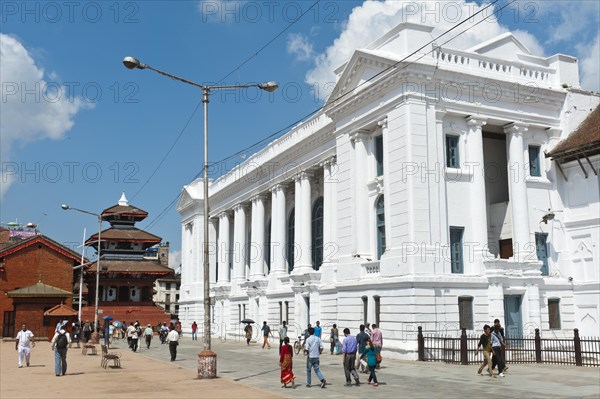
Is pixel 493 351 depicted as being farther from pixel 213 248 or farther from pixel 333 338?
pixel 213 248

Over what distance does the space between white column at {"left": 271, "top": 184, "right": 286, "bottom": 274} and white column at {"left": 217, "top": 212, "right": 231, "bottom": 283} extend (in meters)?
12.9

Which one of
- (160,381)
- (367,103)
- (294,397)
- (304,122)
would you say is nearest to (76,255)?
(304,122)

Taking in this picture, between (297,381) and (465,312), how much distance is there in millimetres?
11433

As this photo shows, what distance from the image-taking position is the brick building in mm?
56000

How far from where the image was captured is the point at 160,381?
21.3 metres

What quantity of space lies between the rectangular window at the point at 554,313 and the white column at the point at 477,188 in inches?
198

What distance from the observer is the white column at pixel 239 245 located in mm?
56875

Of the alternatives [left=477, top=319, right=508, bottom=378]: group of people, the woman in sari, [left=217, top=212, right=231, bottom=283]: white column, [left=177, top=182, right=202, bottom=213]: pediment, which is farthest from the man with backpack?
[left=177, top=182, right=202, bottom=213]: pediment

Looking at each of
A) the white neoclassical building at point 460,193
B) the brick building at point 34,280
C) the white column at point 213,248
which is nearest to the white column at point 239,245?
the white column at point 213,248

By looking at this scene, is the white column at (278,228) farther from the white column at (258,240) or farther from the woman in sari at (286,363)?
the woman in sari at (286,363)

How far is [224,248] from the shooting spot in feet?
204

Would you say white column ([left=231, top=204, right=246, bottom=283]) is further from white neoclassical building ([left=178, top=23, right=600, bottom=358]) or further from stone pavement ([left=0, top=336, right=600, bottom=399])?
stone pavement ([left=0, top=336, right=600, bottom=399])

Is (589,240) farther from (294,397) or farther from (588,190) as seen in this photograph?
(294,397)

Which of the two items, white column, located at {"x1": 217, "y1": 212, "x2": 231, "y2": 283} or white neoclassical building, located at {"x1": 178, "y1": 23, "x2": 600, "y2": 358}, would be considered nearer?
white neoclassical building, located at {"x1": 178, "y1": 23, "x2": 600, "y2": 358}
